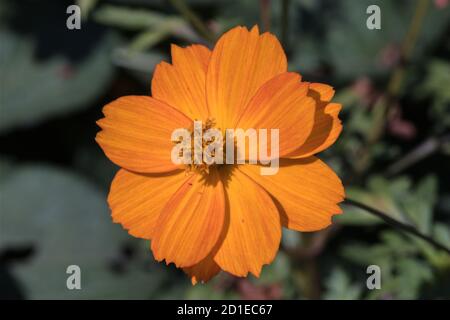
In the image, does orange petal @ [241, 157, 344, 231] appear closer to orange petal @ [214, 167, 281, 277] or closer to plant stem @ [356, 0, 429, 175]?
orange petal @ [214, 167, 281, 277]

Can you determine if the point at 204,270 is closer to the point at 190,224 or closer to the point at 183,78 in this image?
the point at 190,224

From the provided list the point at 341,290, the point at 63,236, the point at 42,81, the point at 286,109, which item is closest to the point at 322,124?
the point at 286,109

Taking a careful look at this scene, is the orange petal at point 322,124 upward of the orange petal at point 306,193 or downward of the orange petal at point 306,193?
upward

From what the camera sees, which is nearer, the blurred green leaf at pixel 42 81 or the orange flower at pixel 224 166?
the orange flower at pixel 224 166

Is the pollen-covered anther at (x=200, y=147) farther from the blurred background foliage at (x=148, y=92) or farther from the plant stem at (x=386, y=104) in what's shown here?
the plant stem at (x=386, y=104)

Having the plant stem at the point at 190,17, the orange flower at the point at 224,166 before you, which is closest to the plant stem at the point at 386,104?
the plant stem at the point at 190,17
